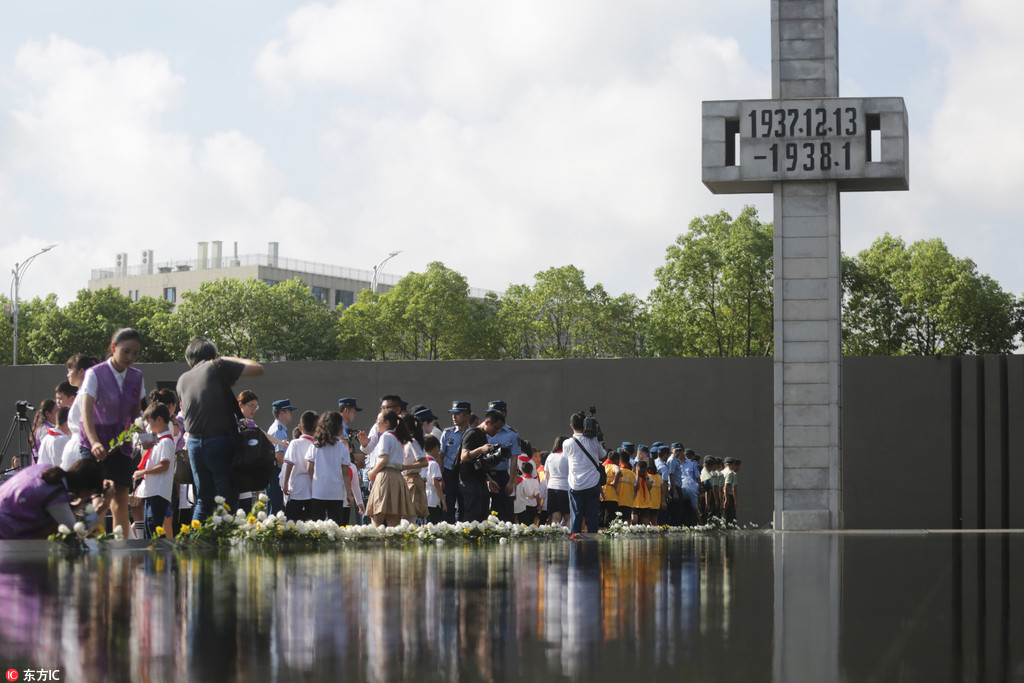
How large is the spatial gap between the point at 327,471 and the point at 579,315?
181 ft

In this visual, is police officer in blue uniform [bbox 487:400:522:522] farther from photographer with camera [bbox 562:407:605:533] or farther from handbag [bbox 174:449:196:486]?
handbag [bbox 174:449:196:486]

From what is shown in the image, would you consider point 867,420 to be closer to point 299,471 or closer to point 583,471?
point 583,471

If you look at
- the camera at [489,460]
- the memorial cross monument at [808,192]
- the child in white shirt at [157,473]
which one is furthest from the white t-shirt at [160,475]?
the memorial cross monument at [808,192]

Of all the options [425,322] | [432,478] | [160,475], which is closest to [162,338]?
[425,322]

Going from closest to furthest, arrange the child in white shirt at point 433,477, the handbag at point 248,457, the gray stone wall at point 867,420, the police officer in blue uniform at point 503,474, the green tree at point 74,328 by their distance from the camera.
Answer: the handbag at point 248,457 < the child in white shirt at point 433,477 < the police officer in blue uniform at point 503,474 < the gray stone wall at point 867,420 < the green tree at point 74,328

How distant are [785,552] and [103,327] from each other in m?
66.8

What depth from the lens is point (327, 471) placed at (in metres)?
12.1

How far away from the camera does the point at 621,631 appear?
5.00m

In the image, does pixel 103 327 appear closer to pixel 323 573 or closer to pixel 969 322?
pixel 969 322

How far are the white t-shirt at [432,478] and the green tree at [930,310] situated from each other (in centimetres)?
4935

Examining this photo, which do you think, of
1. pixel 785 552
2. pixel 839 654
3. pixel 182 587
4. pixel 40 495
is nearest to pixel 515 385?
pixel 785 552

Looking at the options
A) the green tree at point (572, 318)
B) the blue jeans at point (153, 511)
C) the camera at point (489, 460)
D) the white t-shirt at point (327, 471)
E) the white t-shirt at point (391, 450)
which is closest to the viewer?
the blue jeans at point (153, 511)

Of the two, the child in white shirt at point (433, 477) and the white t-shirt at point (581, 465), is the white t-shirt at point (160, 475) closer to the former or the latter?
the child in white shirt at point (433, 477)

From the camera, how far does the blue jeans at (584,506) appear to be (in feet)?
47.8
